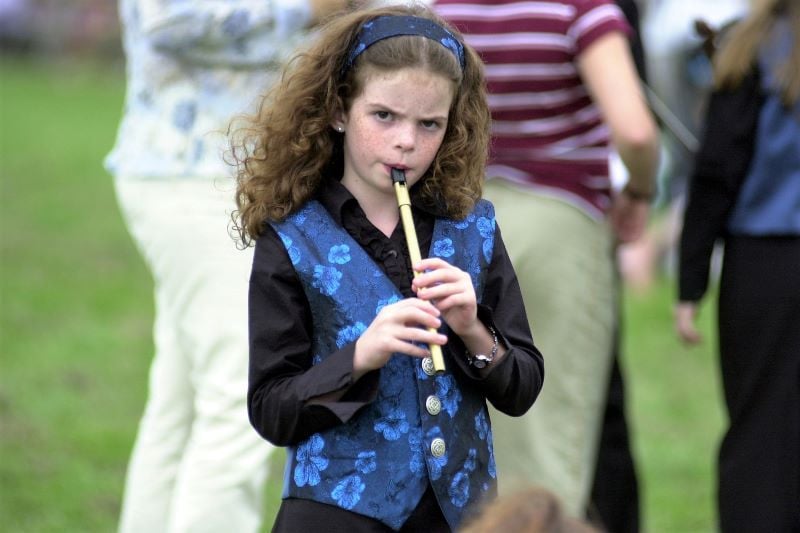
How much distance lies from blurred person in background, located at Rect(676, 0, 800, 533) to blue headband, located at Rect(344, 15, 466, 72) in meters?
1.33

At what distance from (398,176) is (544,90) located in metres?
1.34

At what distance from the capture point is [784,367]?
3787 mm

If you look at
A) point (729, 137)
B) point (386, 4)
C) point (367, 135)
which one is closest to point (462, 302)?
point (367, 135)

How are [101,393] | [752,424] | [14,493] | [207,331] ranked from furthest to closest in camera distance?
1. [101,393]
2. [14,493]
3. [752,424]
4. [207,331]

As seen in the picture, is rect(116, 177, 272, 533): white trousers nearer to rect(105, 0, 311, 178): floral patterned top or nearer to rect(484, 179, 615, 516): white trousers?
rect(105, 0, 311, 178): floral patterned top

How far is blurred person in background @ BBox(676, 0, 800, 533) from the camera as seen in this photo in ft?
12.3

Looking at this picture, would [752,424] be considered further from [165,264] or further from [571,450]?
[165,264]

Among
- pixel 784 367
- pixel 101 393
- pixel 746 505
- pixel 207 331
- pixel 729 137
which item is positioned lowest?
pixel 101 393

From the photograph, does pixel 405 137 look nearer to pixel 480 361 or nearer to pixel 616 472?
pixel 480 361

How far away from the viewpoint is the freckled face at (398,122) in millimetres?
2607

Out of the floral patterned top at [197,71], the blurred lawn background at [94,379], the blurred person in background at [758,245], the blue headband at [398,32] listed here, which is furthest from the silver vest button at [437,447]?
the blurred lawn background at [94,379]

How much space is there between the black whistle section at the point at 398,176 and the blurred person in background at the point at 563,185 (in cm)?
125

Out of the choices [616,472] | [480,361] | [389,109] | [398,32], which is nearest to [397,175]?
[389,109]

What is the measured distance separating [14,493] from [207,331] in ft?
6.12
